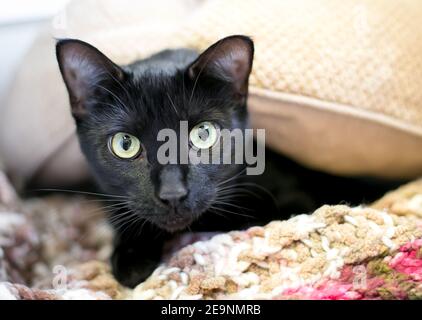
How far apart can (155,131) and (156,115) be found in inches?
1.3

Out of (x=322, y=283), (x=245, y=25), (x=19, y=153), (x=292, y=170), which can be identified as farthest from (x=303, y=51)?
(x=19, y=153)

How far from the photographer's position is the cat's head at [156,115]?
856 mm

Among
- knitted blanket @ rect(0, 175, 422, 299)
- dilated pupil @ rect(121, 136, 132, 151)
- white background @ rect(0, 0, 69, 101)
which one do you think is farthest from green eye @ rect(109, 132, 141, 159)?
white background @ rect(0, 0, 69, 101)

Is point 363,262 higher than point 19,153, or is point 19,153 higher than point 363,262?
point 19,153

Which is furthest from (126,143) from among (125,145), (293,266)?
(293,266)

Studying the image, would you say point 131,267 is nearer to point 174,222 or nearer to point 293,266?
point 174,222

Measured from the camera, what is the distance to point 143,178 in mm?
886

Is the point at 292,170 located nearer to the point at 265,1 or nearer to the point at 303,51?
the point at 303,51

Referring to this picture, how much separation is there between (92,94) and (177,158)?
234 mm

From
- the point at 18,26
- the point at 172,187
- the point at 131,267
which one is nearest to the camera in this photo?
the point at 172,187

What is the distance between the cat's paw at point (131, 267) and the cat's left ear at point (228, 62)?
38 cm

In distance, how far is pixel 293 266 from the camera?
0.82m

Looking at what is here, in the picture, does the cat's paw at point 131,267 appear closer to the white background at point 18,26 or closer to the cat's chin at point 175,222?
the cat's chin at point 175,222

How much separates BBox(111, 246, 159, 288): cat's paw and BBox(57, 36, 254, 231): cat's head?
13cm
